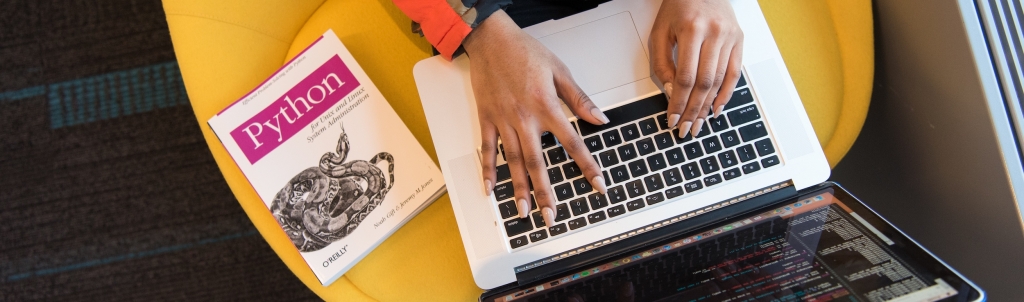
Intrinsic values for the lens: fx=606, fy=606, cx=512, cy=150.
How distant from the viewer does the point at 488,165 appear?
0.73m

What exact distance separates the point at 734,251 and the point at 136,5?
1.43 meters

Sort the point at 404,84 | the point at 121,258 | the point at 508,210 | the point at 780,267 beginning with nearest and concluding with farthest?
the point at 780,267
the point at 508,210
the point at 404,84
the point at 121,258

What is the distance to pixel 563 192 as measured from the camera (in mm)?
730

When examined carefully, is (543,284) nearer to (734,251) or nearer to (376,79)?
(734,251)

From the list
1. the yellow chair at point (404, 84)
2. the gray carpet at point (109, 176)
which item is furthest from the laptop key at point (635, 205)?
the gray carpet at point (109, 176)

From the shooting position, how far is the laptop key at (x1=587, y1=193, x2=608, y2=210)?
0.72 meters

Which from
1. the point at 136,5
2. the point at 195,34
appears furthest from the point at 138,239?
the point at 195,34

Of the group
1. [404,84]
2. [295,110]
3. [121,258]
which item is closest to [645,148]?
[404,84]

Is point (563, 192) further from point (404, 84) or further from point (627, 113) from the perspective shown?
Result: point (404, 84)

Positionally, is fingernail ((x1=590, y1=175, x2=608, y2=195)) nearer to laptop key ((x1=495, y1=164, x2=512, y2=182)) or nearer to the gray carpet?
laptop key ((x1=495, y1=164, x2=512, y2=182))

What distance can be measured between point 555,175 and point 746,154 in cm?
23

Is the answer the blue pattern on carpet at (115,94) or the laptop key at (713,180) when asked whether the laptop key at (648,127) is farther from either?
the blue pattern on carpet at (115,94)

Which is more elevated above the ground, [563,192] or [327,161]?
[327,161]

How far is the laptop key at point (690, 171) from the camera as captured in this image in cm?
72
